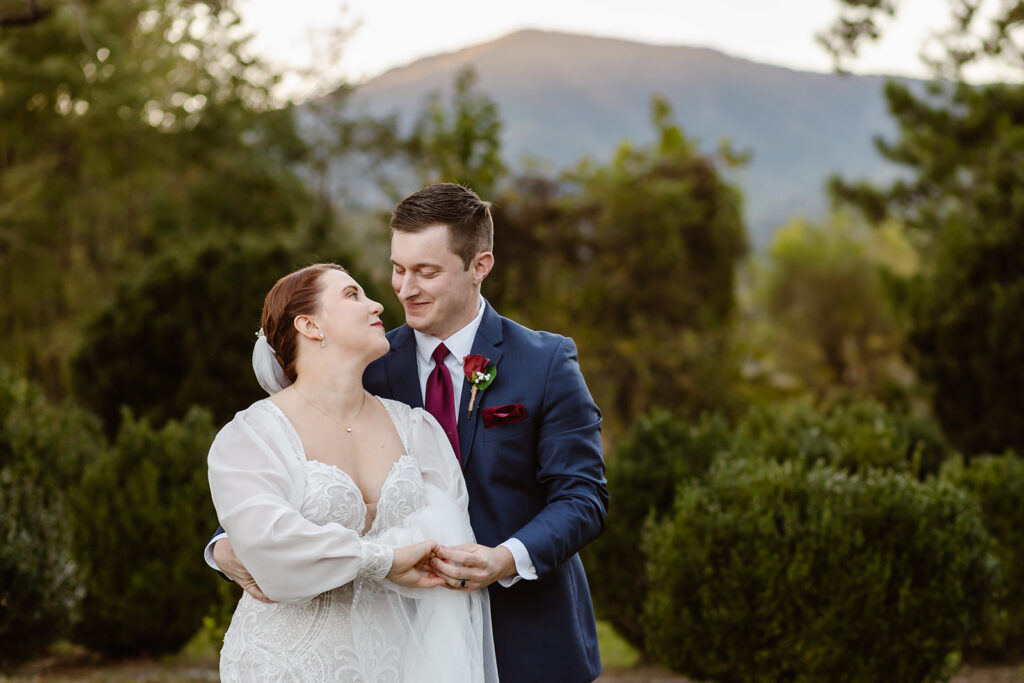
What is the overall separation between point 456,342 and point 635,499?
4.17m

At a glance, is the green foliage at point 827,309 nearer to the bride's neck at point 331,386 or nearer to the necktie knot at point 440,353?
the necktie knot at point 440,353

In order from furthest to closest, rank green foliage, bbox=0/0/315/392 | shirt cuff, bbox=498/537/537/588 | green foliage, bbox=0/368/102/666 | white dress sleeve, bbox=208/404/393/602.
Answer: green foliage, bbox=0/0/315/392, green foliage, bbox=0/368/102/666, shirt cuff, bbox=498/537/537/588, white dress sleeve, bbox=208/404/393/602

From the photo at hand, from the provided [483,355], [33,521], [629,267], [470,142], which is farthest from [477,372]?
[629,267]

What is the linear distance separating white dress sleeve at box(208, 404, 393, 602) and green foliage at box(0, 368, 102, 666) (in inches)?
170

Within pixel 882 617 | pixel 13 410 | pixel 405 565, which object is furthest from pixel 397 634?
pixel 13 410

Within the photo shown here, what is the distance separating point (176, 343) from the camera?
377 inches

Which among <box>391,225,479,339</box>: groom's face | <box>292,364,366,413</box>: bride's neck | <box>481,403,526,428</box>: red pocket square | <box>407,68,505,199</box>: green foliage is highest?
<box>407,68,505,199</box>: green foliage

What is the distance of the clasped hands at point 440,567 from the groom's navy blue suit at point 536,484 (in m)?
0.20

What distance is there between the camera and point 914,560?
555cm

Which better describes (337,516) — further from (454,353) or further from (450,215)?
(450,215)

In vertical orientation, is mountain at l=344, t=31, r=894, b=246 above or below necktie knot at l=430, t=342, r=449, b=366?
above

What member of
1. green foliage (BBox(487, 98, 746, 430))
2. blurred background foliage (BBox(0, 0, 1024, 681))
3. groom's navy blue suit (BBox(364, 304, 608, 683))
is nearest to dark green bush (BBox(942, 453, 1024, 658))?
blurred background foliage (BBox(0, 0, 1024, 681))

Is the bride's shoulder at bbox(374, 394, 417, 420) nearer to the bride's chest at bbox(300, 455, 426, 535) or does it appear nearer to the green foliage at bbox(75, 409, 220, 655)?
the bride's chest at bbox(300, 455, 426, 535)

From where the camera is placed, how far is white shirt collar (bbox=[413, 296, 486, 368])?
3.25 metres
